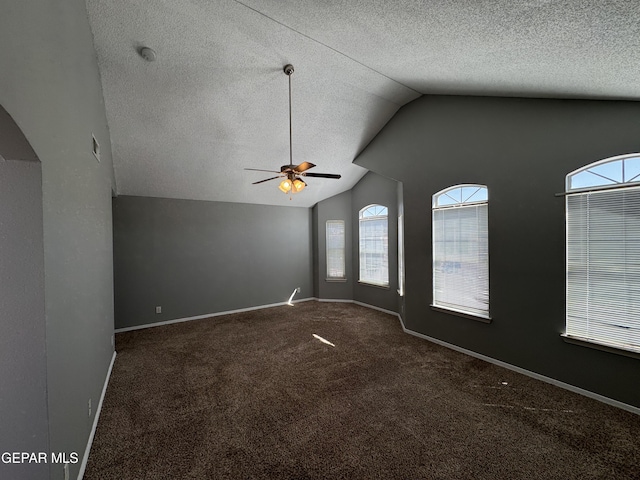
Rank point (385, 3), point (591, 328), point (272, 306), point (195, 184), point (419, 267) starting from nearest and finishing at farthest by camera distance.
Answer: point (385, 3)
point (591, 328)
point (419, 267)
point (195, 184)
point (272, 306)

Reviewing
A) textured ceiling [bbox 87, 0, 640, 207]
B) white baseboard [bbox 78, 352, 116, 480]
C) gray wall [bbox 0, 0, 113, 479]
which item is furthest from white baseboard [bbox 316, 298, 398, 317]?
gray wall [bbox 0, 0, 113, 479]

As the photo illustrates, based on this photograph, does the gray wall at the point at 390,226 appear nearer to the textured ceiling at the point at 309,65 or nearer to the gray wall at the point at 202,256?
the gray wall at the point at 202,256

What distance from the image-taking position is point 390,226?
19.2ft

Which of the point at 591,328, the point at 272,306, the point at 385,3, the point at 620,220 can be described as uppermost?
the point at 385,3

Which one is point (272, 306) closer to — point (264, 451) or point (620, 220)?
point (264, 451)

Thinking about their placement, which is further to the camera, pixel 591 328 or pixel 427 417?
pixel 591 328

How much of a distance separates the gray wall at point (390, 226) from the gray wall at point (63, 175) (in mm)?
4941

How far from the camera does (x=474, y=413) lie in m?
2.48

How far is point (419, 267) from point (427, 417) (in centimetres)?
239

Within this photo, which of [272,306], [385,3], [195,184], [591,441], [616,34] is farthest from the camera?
[272,306]

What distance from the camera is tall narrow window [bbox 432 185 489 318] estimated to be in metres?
3.63

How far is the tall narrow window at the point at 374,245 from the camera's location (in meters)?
6.11

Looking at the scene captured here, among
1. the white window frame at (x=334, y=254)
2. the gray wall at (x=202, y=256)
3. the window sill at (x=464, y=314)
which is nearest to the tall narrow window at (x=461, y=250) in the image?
the window sill at (x=464, y=314)

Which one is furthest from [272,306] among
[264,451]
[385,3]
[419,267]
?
[385,3]
